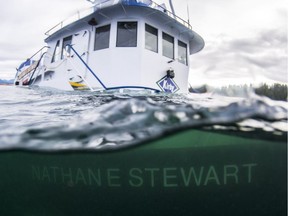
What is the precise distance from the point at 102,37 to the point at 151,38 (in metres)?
1.78

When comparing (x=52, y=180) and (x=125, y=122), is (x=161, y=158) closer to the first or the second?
(x=125, y=122)

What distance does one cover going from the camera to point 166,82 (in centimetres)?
1010

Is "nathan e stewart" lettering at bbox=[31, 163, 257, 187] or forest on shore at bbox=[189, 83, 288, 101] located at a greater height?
forest on shore at bbox=[189, 83, 288, 101]

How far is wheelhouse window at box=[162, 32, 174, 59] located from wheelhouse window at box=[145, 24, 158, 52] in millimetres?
435

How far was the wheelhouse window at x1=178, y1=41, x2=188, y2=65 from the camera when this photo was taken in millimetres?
11036

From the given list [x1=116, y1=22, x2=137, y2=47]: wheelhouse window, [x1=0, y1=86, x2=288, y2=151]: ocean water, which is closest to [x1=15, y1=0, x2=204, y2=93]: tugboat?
[x1=116, y1=22, x2=137, y2=47]: wheelhouse window

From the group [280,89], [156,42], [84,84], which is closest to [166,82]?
[156,42]

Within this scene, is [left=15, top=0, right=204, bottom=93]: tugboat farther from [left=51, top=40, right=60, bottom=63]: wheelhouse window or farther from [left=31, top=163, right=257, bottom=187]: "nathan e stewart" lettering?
[left=31, top=163, right=257, bottom=187]: "nathan e stewart" lettering

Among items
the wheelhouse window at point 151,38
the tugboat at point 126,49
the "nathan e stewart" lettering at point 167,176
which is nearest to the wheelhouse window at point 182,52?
the tugboat at point 126,49

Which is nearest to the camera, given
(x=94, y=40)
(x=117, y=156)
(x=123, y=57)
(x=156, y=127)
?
(x=156, y=127)

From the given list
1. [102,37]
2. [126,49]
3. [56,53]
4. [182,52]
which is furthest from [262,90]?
[56,53]

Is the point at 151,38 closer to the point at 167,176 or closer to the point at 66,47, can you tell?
the point at 66,47

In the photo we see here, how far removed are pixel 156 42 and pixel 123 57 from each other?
5.03ft

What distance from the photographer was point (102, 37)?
9836 mm
